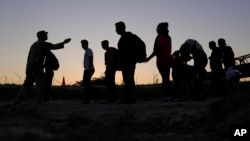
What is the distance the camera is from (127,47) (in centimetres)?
1077

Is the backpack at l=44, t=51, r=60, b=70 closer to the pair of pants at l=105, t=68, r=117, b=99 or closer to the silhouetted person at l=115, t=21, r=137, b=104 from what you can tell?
the pair of pants at l=105, t=68, r=117, b=99

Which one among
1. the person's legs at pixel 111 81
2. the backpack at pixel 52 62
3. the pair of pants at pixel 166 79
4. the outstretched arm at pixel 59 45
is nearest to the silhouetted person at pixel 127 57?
the pair of pants at pixel 166 79

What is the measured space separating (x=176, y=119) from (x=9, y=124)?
2.11m

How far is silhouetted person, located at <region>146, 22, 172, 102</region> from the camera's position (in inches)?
427

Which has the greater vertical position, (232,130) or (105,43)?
(105,43)

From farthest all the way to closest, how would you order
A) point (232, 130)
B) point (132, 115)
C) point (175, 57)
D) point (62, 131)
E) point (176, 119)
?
point (175, 57), point (132, 115), point (176, 119), point (62, 131), point (232, 130)

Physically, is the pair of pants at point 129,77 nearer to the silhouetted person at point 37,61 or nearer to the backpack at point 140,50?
the backpack at point 140,50

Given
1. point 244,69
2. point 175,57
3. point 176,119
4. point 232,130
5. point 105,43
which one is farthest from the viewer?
point 244,69

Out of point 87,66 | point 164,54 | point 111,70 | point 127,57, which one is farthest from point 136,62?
point 87,66

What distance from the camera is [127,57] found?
35.2 feet

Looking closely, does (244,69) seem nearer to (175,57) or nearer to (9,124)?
(175,57)

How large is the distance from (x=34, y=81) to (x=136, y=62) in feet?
8.30

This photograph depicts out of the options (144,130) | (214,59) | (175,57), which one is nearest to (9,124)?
(144,130)

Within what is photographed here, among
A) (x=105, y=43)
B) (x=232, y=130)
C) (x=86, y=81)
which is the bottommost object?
(x=232, y=130)
